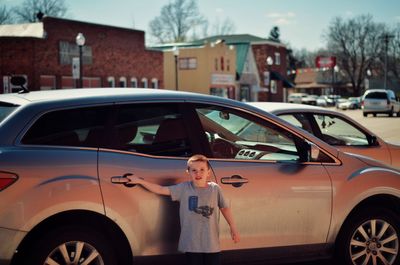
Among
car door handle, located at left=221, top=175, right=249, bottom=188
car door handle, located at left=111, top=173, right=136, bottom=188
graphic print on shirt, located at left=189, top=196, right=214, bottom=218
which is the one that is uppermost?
car door handle, located at left=111, top=173, right=136, bottom=188

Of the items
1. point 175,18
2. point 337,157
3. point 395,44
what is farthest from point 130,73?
point 395,44

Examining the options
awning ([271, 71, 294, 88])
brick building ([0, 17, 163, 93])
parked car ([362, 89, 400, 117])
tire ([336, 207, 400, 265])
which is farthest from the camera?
awning ([271, 71, 294, 88])

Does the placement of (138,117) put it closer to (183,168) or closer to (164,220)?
(183,168)

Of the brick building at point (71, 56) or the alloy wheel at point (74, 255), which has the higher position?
the brick building at point (71, 56)

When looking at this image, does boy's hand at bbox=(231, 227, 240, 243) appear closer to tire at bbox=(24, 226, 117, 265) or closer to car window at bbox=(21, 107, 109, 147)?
tire at bbox=(24, 226, 117, 265)

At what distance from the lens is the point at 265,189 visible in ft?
14.0

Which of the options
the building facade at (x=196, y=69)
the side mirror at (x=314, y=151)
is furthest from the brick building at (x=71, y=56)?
the side mirror at (x=314, y=151)

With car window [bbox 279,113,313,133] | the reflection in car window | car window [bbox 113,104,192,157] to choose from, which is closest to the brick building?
car window [bbox 279,113,313,133]

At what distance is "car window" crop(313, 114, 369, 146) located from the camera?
24.8 ft

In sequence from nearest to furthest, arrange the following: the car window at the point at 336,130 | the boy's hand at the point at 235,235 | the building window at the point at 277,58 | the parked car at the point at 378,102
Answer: the boy's hand at the point at 235,235, the car window at the point at 336,130, the parked car at the point at 378,102, the building window at the point at 277,58

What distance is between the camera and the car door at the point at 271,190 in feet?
13.8

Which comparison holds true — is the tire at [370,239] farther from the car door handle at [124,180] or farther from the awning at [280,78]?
the awning at [280,78]

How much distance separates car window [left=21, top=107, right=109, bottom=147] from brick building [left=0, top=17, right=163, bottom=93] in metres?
27.7

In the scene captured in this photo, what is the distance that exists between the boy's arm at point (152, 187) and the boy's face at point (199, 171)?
0.22m
